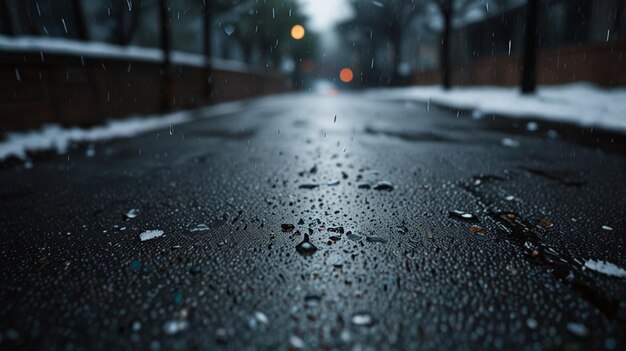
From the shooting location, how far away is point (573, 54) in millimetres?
10664

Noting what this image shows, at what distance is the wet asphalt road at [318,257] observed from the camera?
1.06m

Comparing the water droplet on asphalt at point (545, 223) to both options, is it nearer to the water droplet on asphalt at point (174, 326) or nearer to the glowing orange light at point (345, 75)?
the water droplet on asphalt at point (174, 326)

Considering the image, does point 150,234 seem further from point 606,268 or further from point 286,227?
point 606,268

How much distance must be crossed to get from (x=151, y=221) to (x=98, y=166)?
2.06 m

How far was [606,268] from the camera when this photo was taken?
1398 mm

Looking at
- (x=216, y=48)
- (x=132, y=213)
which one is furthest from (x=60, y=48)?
Result: (x=216, y=48)

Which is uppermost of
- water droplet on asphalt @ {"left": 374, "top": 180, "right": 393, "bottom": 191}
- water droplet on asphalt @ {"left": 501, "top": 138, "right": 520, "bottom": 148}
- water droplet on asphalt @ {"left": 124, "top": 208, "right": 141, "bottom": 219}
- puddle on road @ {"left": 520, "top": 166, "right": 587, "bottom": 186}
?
water droplet on asphalt @ {"left": 501, "top": 138, "right": 520, "bottom": 148}

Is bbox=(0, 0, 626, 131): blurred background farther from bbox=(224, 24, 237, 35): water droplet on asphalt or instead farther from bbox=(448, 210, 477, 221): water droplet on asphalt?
bbox=(448, 210, 477, 221): water droplet on asphalt

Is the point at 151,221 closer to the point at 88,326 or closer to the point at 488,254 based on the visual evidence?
the point at 88,326

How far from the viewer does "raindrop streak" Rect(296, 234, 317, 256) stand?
1550mm

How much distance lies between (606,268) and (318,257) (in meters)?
1.24

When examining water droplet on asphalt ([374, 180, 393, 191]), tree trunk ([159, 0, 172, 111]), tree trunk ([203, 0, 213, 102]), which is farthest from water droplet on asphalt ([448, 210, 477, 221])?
tree trunk ([203, 0, 213, 102])


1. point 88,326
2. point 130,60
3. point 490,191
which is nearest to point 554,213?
point 490,191

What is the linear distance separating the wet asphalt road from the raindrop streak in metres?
0.01
